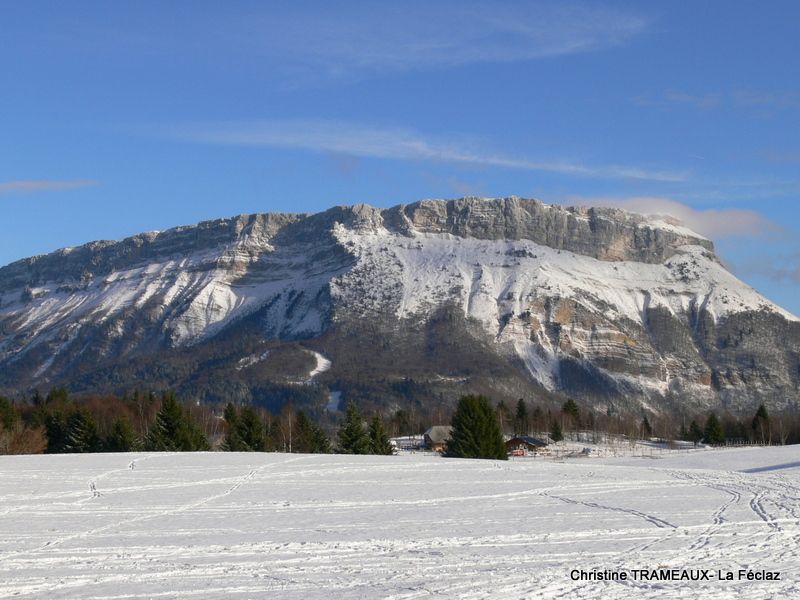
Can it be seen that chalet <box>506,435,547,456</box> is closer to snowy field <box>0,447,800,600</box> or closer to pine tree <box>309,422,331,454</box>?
pine tree <box>309,422,331,454</box>

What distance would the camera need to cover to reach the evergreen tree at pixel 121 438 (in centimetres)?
8794

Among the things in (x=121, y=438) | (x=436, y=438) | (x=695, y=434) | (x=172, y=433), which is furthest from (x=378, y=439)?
(x=695, y=434)

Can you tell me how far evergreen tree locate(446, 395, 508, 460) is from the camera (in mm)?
81375

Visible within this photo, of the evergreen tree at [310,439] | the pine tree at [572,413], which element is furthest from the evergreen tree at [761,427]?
the evergreen tree at [310,439]

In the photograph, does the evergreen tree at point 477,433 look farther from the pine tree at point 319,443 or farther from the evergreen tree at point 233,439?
the evergreen tree at point 233,439

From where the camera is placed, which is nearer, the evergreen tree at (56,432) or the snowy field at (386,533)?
the snowy field at (386,533)

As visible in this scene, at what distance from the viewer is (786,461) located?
82875 mm

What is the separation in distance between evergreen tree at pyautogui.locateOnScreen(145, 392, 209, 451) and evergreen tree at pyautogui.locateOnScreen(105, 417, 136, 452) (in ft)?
4.98

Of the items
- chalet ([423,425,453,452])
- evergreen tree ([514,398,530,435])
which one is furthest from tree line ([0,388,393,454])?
evergreen tree ([514,398,530,435])

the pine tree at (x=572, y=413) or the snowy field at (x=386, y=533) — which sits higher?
the pine tree at (x=572, y=413)

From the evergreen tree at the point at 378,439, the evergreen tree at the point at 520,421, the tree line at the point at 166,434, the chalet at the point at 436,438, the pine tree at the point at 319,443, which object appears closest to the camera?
the evergreen tree at the point at 378,439

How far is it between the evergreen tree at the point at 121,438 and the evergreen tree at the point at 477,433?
96.8 ft

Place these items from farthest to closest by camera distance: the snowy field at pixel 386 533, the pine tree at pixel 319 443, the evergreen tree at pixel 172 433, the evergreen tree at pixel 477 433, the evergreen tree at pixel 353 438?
the pine tree at pixel 319 443 < the evergreen tree at pixel 172 433 < the evergreen tree at pixel 353 438 < the evergreen tree at pixel 477 433 < the snowy field at pixel 386 533

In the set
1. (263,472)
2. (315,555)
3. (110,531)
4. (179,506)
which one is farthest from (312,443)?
(315,555)
